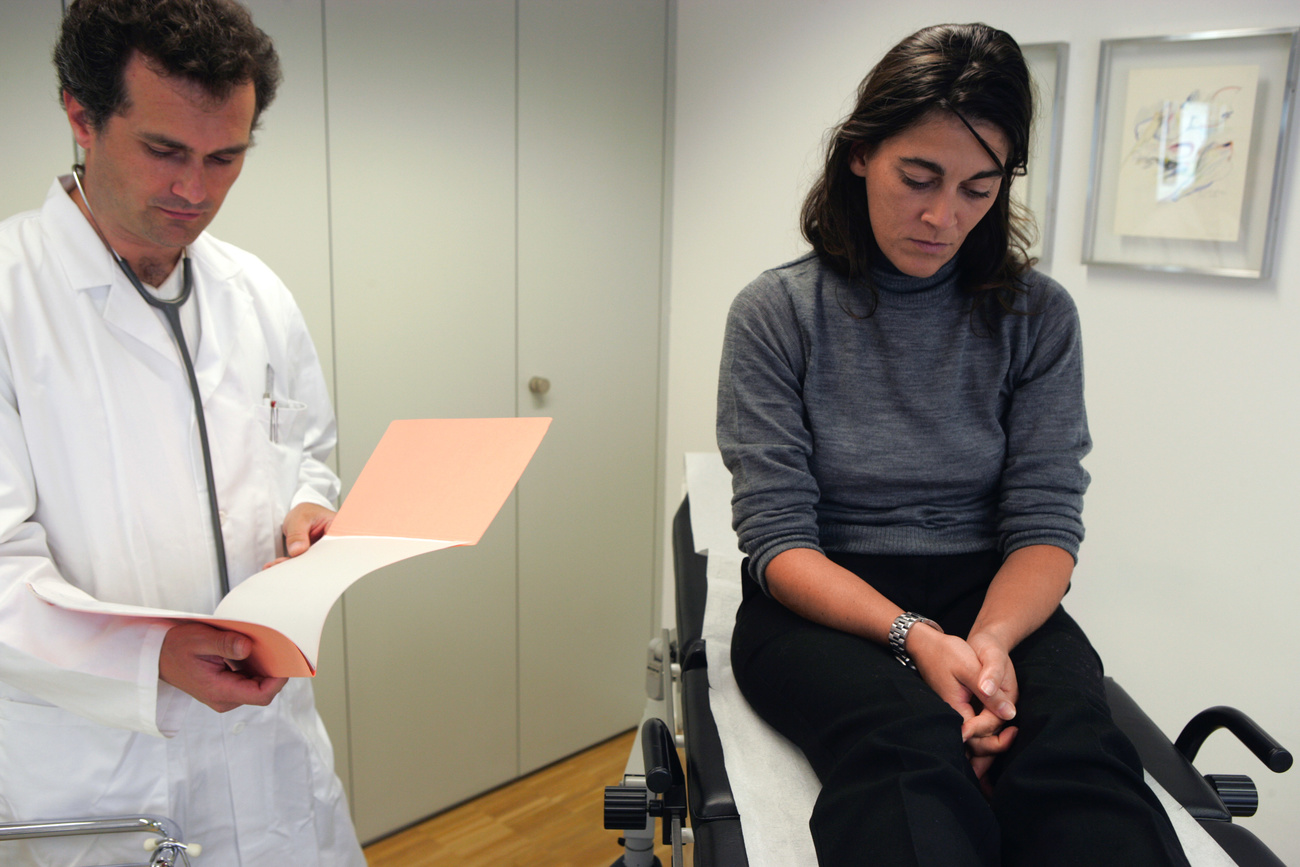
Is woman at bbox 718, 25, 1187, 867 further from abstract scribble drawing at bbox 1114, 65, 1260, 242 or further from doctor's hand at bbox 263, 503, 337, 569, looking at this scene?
abstract scribble drawing at bbox 1114, 65, 1260, 242

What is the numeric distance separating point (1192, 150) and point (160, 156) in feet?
5.30

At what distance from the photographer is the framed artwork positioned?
5.98 feet

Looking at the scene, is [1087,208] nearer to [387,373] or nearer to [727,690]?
[727,690]

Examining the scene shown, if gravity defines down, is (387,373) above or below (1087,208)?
below

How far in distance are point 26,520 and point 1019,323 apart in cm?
112

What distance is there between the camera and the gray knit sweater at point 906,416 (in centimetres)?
113

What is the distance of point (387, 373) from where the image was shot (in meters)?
2.07

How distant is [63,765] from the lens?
40.8 inches

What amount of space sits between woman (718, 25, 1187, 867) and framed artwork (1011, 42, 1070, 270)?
68 cm

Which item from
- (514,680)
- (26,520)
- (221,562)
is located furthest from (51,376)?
(514,680)

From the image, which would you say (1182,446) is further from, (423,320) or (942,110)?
(423,320)

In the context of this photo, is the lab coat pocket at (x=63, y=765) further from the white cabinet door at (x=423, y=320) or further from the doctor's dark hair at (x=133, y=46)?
the white cabinet door at (x=423, y=320)

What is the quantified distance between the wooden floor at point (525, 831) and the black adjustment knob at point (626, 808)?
1.10 m

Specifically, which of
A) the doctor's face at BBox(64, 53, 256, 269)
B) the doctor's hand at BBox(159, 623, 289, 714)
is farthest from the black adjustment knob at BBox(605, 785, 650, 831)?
the doctor's face at BBox(64, 53, 256, 269)
